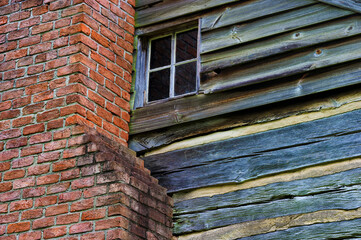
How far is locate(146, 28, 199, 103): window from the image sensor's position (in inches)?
232

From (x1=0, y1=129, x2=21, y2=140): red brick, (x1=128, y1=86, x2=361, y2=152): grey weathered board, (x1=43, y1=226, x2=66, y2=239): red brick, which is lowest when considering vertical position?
(x1=43, y1=226, x2=66, y2=239): red brick

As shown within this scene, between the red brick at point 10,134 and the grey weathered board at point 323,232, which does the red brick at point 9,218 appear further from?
the grey weathered board at point 323,232

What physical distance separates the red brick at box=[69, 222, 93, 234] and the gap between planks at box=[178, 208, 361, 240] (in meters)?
0.94

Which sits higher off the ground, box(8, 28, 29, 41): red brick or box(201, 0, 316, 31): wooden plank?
box(201, 0, 316, 31): wooden plank

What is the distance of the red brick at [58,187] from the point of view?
15.9ft

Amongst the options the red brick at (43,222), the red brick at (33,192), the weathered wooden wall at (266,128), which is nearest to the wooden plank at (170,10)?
the weathered wooden wall at (266,128)

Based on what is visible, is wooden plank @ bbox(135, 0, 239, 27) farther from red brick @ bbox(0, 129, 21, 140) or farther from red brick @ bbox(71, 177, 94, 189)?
red brick @ bbox(71, 177, 94, 189)

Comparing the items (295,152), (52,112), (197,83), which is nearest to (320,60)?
(295,152)

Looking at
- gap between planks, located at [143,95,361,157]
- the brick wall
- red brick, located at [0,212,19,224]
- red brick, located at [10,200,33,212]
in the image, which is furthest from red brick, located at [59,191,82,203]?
gap between planks, located at [143,95,361,157]

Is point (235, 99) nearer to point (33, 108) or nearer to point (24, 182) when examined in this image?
point (33, 108)

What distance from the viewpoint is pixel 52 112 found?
5168 millimetres

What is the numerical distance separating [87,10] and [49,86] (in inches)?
31.6

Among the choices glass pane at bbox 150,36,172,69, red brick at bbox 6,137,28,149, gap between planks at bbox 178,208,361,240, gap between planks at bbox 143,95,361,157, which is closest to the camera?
gap between planks at bbox 178,208,361,240

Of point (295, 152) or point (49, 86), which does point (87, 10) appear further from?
point (295, 152)
